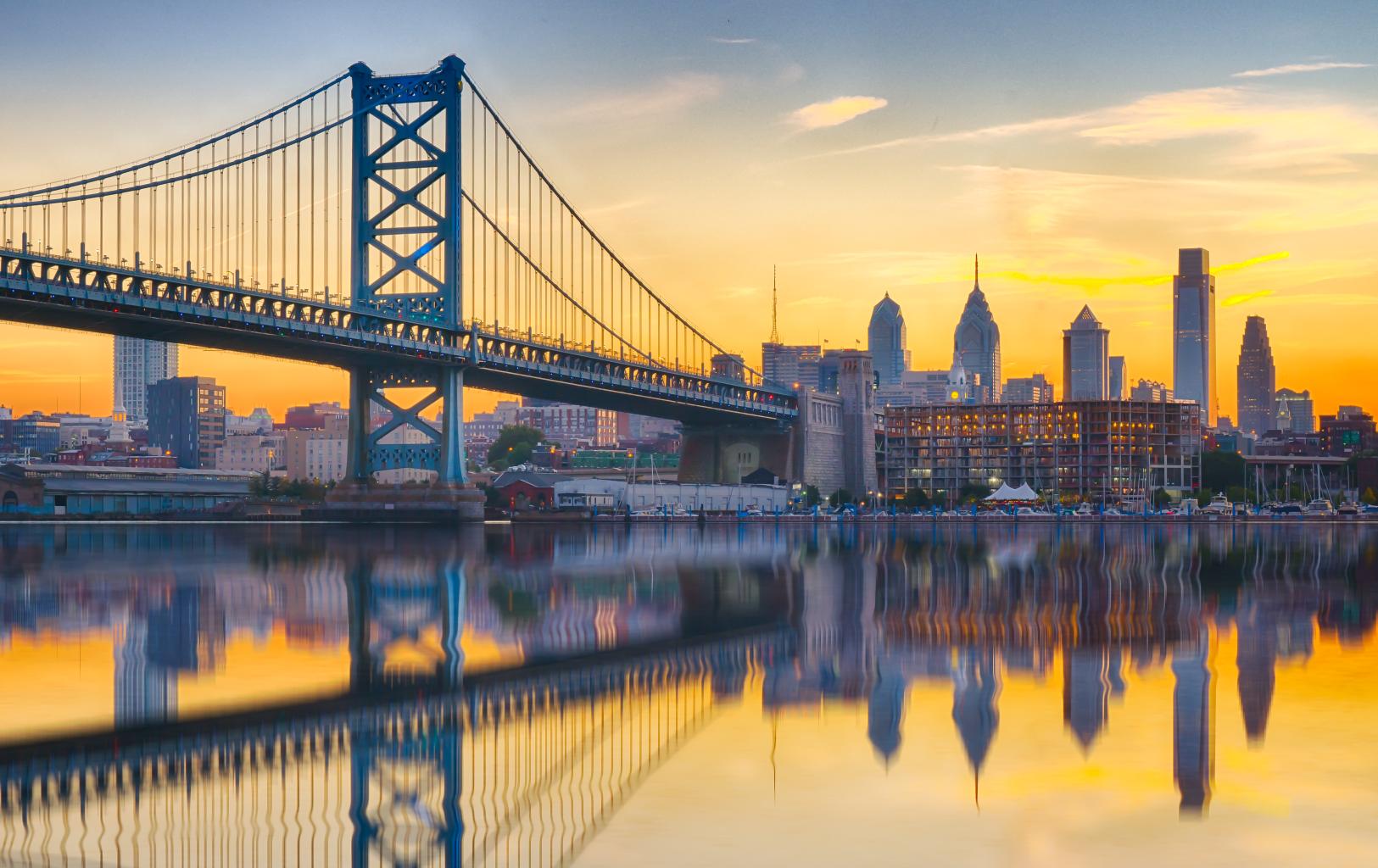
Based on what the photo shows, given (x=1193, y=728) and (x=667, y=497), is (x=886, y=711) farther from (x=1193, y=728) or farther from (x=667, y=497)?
(x=667, y=497)

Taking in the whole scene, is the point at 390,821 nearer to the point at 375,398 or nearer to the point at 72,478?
the point at 375,398

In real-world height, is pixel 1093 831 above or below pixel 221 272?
below

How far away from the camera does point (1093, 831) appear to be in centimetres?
1211

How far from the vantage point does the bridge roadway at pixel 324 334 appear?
60344 millimetres

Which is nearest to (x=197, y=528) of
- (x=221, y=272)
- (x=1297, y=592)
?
(x=221, y=272)

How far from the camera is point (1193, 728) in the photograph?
54.4 ft

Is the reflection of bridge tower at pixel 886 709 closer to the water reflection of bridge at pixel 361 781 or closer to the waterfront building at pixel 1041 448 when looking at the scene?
the water reflection of bridge at pixel 361 781

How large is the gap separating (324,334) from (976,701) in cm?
5743

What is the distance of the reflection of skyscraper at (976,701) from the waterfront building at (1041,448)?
445 feet

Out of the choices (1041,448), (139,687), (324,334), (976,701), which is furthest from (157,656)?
(1041,448)

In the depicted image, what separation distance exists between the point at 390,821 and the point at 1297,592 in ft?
92.1

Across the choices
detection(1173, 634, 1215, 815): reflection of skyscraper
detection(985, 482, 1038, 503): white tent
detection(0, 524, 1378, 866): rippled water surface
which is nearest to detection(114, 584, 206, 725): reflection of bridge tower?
detection(0, 524, 1378, 866): rippled water surface

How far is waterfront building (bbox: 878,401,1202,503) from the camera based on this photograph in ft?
520

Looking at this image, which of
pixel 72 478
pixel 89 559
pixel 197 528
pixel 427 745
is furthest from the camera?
pixel 72 478
